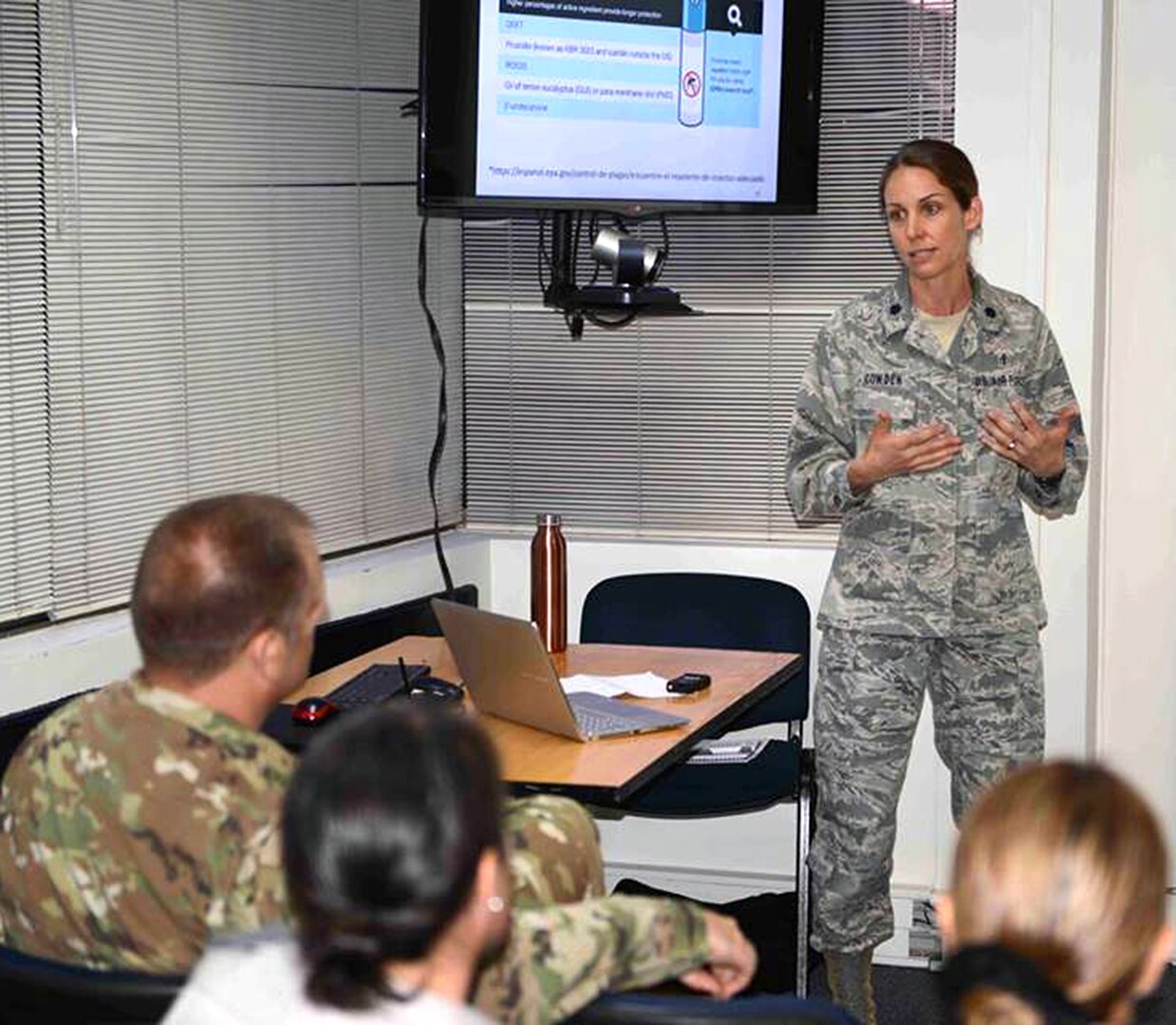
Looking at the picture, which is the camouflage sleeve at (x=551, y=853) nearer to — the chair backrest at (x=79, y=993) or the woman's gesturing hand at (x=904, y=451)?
the chair backrest at (x=79, y=993)

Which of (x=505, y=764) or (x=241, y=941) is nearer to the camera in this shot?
(x=241, y=941)

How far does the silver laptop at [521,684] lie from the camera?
127 inches

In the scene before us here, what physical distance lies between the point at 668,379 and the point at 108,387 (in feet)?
5.21

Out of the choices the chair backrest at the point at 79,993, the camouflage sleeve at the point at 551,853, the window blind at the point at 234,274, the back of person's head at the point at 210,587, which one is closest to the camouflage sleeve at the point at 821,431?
the window blind at the point at 234,274

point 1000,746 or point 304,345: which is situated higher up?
point 304,345

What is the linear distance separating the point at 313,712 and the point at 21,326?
888 mm

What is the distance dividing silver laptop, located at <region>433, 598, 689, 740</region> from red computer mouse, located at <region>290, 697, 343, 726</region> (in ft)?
0.82

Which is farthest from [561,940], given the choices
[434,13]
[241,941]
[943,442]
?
[434,13]

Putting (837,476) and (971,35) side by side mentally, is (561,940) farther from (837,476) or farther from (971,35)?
(971,35)

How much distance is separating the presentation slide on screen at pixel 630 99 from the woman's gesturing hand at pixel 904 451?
969mm

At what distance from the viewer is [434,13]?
4234mm

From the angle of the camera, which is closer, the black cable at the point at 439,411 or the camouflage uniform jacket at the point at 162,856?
the camouflage uniform jacket at the point at 162,856

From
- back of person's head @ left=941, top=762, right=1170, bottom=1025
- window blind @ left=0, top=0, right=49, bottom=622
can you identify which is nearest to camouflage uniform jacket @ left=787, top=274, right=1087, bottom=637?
window blind @ left=0, top=0, right=49, bottom=622

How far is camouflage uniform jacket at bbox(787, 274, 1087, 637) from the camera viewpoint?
3875 millimetres
